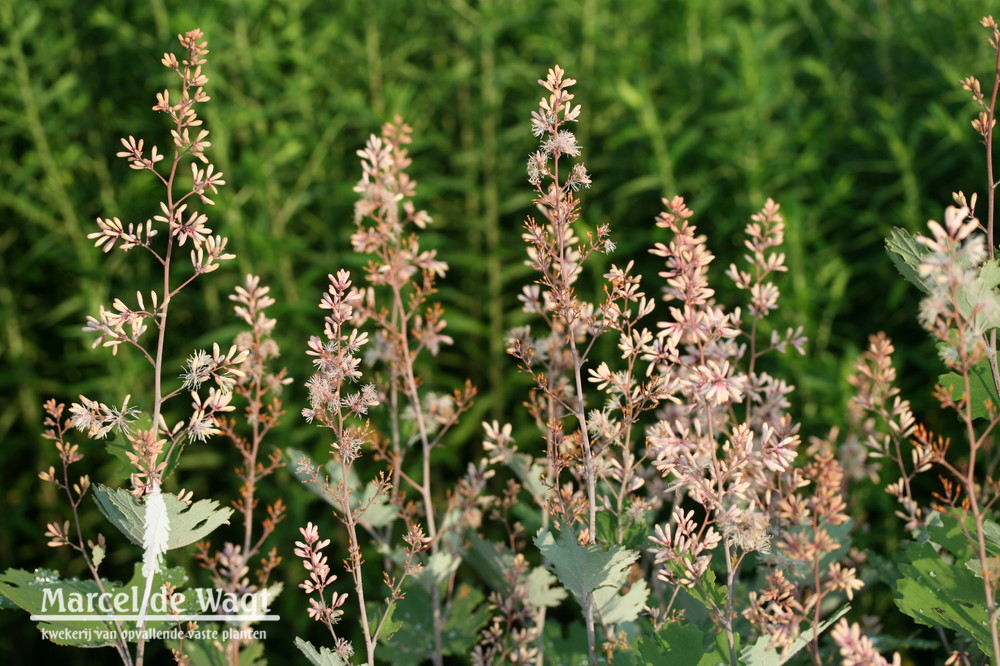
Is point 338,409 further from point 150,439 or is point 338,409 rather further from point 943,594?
point 943,594

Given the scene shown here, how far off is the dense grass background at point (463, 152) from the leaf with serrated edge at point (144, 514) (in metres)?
2.32

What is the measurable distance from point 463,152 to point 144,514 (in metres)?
3.21

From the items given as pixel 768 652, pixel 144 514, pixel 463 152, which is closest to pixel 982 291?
pixel 768 652

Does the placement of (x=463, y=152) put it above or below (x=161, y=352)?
above

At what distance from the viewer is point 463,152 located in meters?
4.00

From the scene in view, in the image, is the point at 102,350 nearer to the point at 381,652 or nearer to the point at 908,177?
the point at 381,652

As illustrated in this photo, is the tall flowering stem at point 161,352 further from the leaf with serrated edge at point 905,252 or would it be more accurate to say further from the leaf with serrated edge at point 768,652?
the leaf with serrated edge at point 905,252

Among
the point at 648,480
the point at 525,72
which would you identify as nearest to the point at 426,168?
the point at 525,72

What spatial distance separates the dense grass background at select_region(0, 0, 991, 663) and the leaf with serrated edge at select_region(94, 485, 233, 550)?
7.60 feet

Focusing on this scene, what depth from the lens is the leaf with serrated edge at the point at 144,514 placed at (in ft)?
3.12

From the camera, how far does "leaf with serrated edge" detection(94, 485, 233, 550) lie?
3.12 feet

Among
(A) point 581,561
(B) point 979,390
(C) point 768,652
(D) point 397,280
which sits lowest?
(C) point 768,652

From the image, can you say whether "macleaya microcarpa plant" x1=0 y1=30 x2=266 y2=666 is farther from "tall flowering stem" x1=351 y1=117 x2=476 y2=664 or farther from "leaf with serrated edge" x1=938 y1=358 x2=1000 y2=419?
"leaf with serrated edge" x1=938 y1=358 x2=1000 y2=419

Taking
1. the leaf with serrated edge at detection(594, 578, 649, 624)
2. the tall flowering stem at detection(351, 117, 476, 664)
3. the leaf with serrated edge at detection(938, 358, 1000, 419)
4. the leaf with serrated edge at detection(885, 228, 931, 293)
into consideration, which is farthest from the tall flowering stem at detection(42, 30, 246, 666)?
the leaf with serrated edge at detection(938, 358, 1000, 419)
